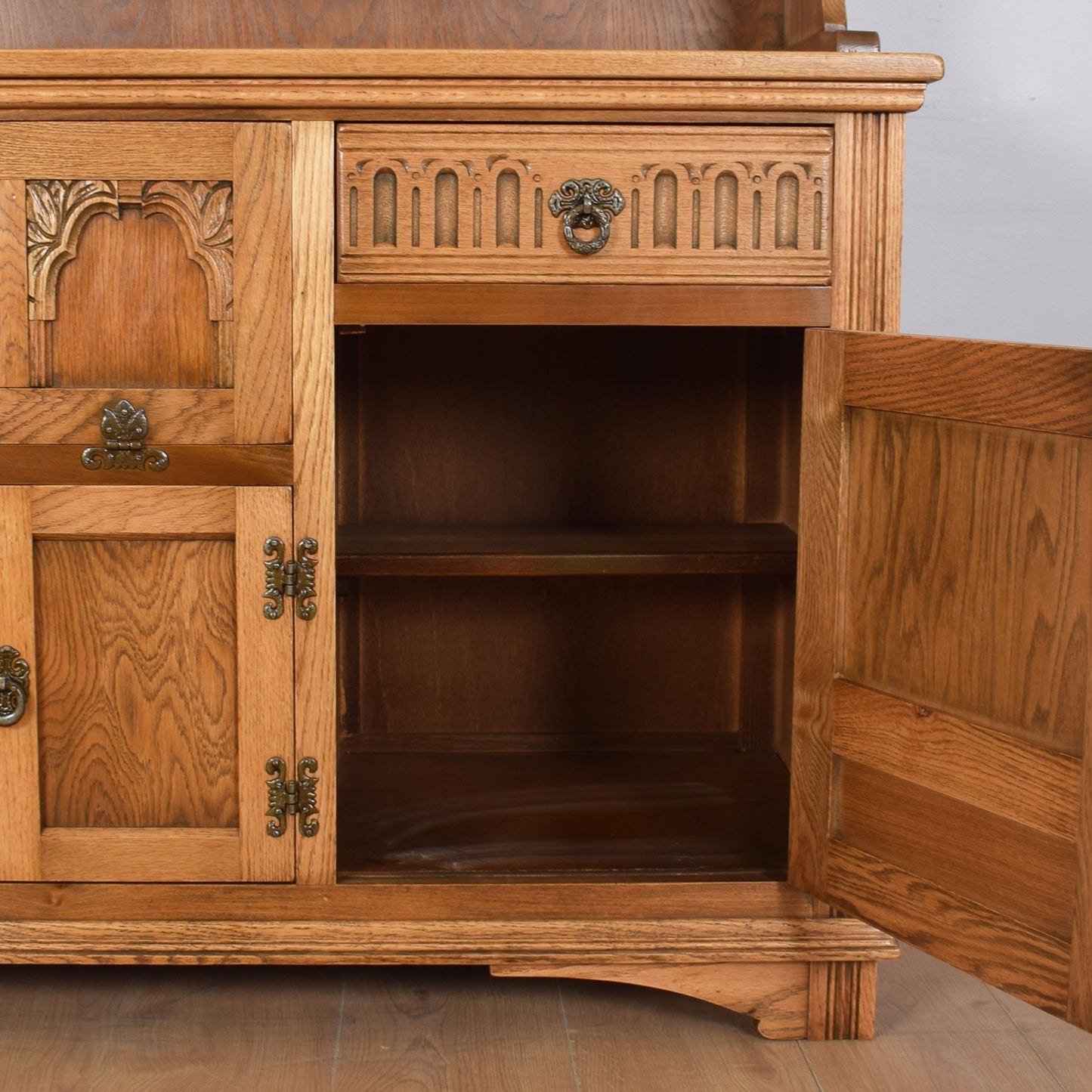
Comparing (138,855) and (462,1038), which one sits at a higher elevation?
(138,855)

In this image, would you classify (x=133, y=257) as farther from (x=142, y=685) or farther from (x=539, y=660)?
(x=539, y=660)

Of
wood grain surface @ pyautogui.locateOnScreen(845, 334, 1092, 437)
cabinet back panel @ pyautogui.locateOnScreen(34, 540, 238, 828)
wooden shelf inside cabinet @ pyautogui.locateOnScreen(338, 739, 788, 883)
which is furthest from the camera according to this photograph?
wooden shelf inside cabinet @ pyautogui.locateOnScreen(338, 739, 788, 883)

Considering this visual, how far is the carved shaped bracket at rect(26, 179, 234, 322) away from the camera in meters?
1.67

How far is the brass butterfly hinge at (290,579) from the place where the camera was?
171cm

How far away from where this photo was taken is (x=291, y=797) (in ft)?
5.73

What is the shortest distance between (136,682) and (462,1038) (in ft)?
2.05

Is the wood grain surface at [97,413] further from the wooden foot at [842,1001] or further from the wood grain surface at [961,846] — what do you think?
the wooden foot at [842,1001]

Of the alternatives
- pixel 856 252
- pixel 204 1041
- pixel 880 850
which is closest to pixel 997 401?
pixel 856 252

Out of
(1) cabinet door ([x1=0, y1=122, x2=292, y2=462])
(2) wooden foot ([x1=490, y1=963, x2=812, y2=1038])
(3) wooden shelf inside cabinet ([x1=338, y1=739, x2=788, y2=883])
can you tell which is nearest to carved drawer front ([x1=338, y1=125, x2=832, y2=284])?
(1) cabinet door ([x1=0, y1=122, x2=292, y2=462])

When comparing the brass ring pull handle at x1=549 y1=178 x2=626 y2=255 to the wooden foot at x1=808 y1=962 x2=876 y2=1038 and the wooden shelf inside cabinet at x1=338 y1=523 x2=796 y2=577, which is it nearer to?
the wooden shelf inside cabinet at x1=338 y1=523 x2=796 y2=577

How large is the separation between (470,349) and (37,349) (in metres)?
0.85

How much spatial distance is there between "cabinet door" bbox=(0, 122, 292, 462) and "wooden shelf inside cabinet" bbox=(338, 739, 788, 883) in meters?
0.62

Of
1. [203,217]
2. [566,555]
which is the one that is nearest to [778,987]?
[566,555]

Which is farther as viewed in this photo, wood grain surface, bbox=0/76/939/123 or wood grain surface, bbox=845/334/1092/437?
wood grain surface, bbox=0/76/939/123
